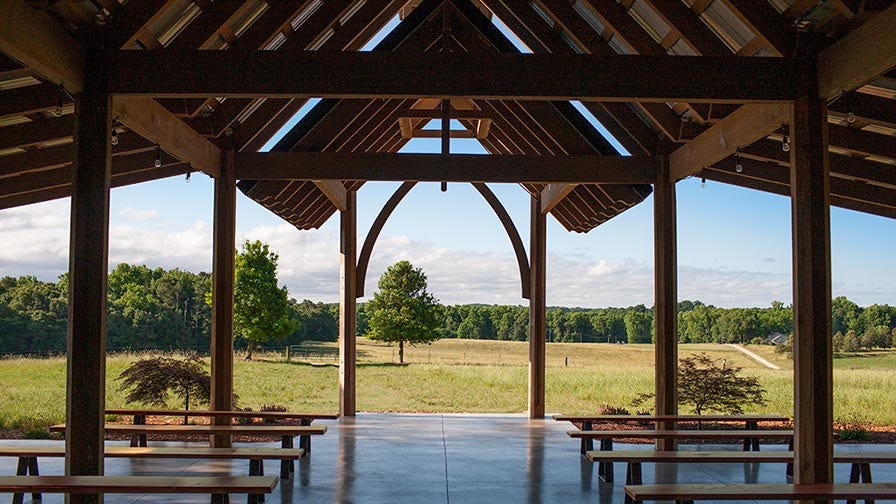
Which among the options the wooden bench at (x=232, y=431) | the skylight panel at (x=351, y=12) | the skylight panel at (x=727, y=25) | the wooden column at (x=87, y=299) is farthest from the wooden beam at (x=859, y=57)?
the wooden bench at (x=232, y=431)

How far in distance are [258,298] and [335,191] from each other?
1524 centimetres

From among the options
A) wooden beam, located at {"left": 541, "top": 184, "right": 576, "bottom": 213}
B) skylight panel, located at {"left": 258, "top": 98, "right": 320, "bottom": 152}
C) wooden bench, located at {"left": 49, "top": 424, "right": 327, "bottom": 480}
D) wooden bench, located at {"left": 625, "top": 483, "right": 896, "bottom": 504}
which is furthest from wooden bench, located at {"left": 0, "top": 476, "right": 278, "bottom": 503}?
wooden beam, located at {"left": 541, "top": 184, "right": 576, "bottom": 213}

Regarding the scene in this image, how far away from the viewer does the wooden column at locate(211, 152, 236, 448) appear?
893cm

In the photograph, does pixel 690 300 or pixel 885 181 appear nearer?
pixel 885 181

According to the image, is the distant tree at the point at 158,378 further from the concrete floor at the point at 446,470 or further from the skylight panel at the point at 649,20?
the skylight panel at the point at 649,20

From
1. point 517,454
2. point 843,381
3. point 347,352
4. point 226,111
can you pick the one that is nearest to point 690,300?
point 843,381

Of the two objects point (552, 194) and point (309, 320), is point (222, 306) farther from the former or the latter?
point (309, 320)

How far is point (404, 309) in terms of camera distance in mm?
28062

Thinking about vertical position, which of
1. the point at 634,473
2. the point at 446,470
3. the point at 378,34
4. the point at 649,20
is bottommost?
the point at 446,470

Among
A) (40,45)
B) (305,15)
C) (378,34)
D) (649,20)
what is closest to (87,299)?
(40,45)

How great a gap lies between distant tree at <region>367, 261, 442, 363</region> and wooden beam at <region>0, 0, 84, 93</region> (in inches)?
886

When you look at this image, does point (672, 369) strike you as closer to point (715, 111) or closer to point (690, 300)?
point (715, 111)

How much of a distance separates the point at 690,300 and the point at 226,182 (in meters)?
22.9

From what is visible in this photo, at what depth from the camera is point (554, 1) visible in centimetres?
800
